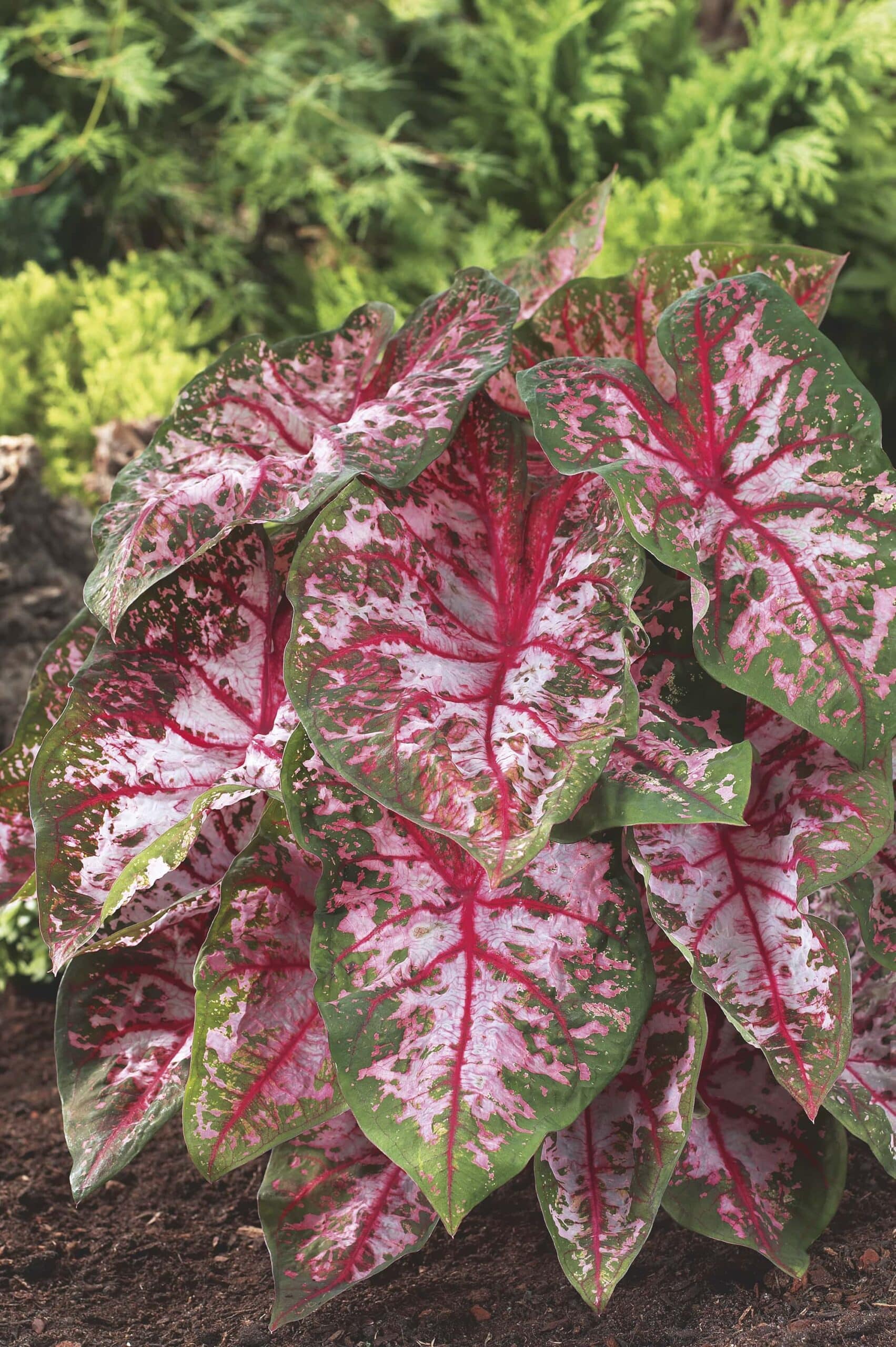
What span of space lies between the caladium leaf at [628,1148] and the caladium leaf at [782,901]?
1.8 inches

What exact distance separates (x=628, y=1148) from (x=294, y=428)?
65 cm

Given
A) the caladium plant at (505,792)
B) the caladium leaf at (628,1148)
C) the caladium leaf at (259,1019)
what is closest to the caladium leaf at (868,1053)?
the caladium plant at (505,792)

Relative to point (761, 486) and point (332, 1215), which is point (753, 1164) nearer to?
point (332, 1215)

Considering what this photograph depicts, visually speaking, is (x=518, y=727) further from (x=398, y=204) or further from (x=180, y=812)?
(x=398, y=204)

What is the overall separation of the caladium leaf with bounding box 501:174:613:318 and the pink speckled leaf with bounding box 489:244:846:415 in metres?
0.12

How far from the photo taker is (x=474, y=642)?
0.88 meters

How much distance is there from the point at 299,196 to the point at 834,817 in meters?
3.76

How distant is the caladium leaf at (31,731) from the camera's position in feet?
3.37

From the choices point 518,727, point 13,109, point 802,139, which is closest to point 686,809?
point 518,727

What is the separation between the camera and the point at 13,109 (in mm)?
3572

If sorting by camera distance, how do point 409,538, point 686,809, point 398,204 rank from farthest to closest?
1. point 398,204
2. point 409,538
3. point 686,809

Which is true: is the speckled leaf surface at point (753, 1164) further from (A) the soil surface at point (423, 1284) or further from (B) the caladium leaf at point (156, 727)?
(B) the caladium leaf at point (156, 727)

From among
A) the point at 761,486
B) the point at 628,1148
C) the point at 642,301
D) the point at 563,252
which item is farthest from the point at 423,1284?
the point at 563,252

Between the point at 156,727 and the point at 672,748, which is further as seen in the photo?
the point at 156,727
